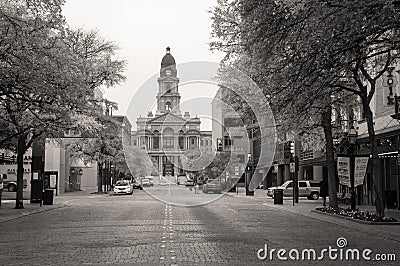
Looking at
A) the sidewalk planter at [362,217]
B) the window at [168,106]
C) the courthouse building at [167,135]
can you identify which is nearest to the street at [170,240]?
the sidewalk planter at [362,217]

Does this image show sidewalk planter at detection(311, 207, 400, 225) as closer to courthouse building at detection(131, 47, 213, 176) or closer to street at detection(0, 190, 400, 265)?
street at detection(0, 190, 400, 265)

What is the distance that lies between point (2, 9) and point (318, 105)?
1325cm

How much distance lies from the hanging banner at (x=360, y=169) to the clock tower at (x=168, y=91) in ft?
33.9

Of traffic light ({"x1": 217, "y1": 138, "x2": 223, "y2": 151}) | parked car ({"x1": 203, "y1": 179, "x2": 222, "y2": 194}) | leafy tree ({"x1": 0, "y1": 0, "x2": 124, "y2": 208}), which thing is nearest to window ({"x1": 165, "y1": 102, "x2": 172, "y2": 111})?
traffic light ({"x1": 217, "y1": 138, "x2": 223, "y2": 151})

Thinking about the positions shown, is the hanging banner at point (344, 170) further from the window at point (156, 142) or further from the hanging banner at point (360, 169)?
the window at point (156, 142)

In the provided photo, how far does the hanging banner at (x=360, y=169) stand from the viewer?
3053 cm

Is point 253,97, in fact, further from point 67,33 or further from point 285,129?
point 67,33

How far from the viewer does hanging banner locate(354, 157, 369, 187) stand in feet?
100

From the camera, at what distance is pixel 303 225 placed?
2447 centimetres

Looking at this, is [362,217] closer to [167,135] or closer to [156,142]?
[167,135]

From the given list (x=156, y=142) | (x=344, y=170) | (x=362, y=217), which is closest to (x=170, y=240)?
(x=362, y=217)

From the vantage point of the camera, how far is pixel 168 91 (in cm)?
3472

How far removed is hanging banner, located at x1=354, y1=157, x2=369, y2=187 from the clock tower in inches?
407

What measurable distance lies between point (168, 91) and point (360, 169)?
11274 mm
